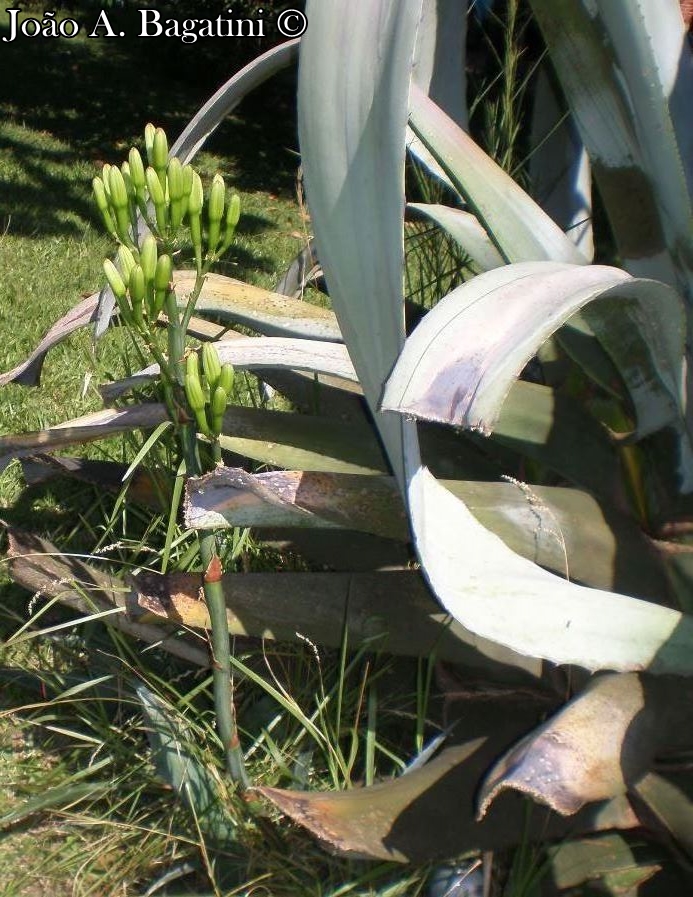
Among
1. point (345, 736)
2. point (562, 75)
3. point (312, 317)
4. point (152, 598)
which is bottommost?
point (345, 736)

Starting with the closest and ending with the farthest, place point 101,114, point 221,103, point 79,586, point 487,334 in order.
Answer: point 487,334 → point 79,586 → point 221,103 → point 101,114

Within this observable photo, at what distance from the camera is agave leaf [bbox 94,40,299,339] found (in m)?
2.05

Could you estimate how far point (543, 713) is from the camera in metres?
1.85

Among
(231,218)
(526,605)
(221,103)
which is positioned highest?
(221,103)

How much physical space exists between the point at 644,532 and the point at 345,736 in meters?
0.74

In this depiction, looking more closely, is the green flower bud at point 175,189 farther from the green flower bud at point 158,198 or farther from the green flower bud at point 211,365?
the green flower bud at point 211,365

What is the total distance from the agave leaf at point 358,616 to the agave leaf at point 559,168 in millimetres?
918

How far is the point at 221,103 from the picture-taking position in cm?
211

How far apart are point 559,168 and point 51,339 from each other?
122 cm

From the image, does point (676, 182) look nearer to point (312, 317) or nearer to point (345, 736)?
point (312, 317)

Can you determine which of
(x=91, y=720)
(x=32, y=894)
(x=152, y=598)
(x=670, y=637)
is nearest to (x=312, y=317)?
(x=152, y=598)

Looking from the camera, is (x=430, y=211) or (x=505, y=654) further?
(x=430, y=211)

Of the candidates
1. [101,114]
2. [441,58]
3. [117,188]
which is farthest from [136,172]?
[101,114]

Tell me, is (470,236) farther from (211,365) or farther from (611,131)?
(211,365)
